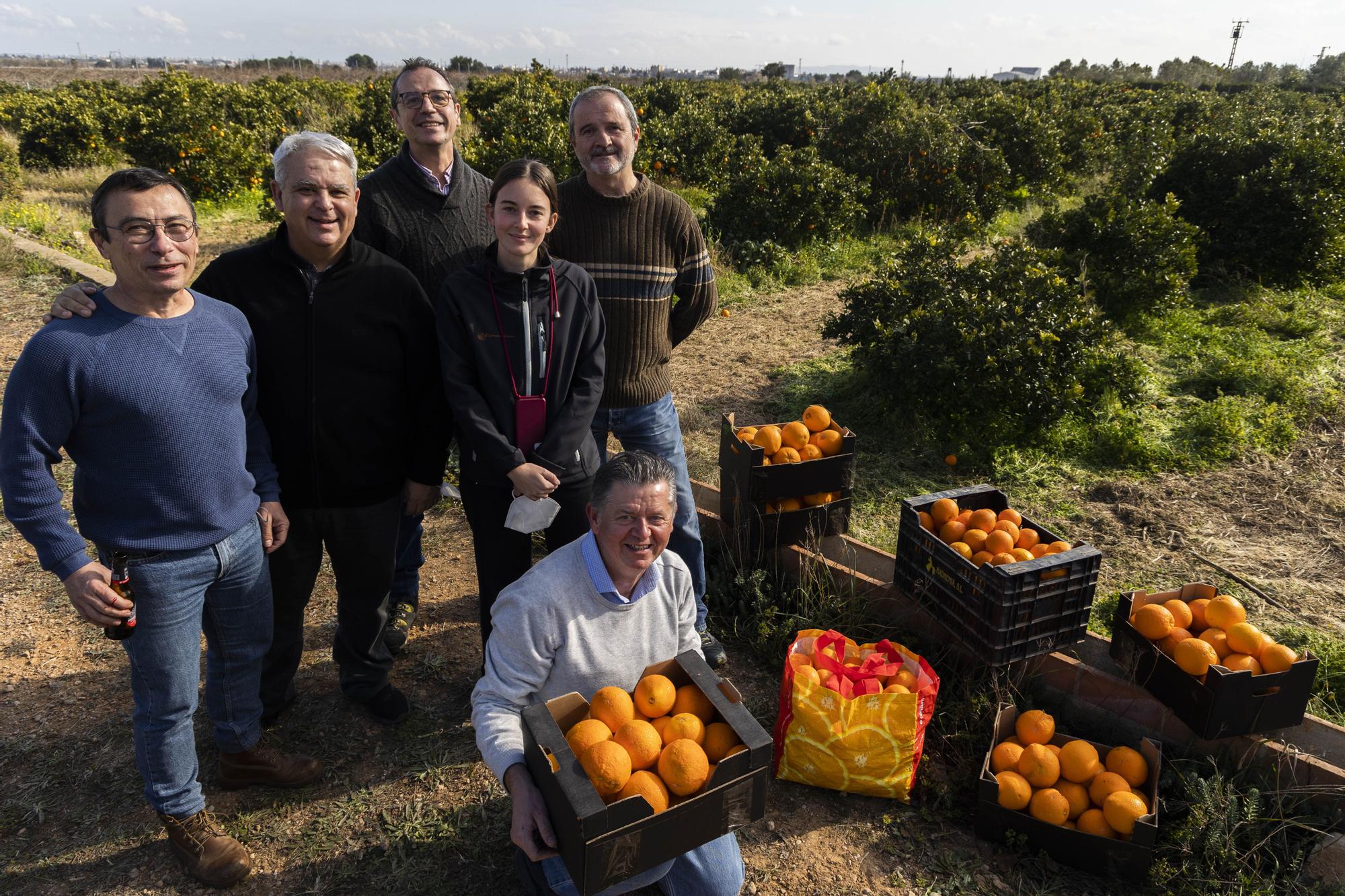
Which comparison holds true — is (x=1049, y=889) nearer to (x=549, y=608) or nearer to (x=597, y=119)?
(x=549, y=608)

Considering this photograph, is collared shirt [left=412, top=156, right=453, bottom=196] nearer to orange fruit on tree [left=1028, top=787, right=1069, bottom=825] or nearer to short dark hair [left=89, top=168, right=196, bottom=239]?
short dark hair [left=89, top=168, right=196, bottom=239]

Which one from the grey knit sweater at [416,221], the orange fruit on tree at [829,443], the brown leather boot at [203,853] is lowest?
the brown leather boot at [203,853]

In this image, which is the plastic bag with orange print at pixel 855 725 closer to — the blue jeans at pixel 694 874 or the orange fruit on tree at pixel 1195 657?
the blue jeans at pixel 694 874

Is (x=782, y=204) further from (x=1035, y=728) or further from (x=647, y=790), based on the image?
(x=647, y=790)

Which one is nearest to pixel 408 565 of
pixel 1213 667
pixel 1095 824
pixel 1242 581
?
pixel 1095 824

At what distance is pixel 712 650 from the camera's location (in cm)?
350

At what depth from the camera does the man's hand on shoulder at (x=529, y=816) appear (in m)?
2.03

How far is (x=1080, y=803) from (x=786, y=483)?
1706mm

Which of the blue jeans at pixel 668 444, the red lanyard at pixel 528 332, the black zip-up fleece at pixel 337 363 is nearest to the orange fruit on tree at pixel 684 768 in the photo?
the blue jeans at pixel 668 444

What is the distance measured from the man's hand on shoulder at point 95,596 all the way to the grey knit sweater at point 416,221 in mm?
1408

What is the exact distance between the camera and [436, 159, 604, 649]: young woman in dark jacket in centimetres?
263

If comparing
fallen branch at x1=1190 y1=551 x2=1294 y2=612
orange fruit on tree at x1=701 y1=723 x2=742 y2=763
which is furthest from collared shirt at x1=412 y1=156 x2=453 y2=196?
fallen branch at x1=1190 y1=551 x2=1294 y2=612

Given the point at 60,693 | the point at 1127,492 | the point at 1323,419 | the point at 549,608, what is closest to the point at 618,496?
the point at 549,608

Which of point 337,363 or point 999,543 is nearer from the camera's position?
point 337,363
